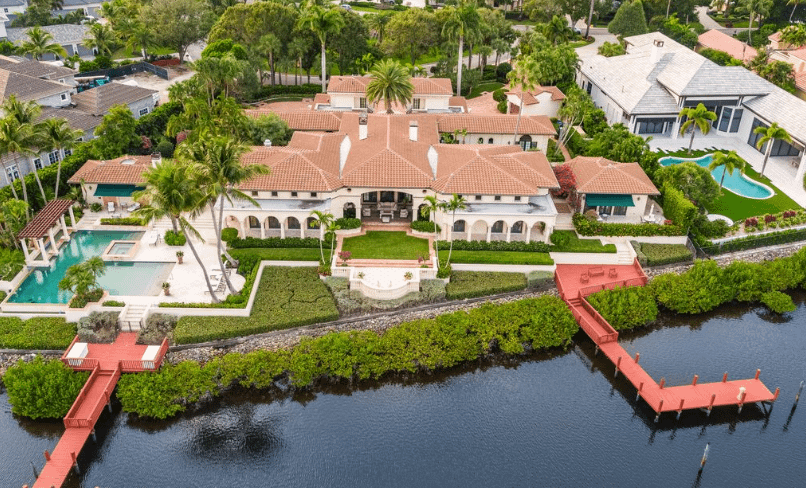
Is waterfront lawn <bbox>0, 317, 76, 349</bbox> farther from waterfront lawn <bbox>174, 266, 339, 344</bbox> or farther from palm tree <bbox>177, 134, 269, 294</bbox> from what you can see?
palm tree <bbox>177, 134, 269, 294</bbox>

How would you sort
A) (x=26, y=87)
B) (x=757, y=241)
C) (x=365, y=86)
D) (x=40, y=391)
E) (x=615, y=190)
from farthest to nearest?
1. (x=365, y=86)
2. (x=26, y=87)
3. (x=615, y=190)
4. (x=757, y=241)
5. (x=40, y=391)

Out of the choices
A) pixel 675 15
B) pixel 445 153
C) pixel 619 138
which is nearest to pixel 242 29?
pixel 445 153

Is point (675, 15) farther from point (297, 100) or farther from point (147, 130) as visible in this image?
point (147, 130)

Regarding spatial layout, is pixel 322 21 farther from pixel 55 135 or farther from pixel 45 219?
pixel 45 219

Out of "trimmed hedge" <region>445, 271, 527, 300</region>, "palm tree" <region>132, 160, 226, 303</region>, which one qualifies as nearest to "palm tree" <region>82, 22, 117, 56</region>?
"palm tree" <region>132, 160, 226, 303</region>

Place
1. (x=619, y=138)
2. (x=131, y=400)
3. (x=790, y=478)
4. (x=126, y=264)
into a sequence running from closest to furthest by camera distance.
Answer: (x=790, y=478), (x=131, y=400), (x=126, y=264), (x=619, y=138)

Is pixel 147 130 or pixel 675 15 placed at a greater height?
pixel 675 15

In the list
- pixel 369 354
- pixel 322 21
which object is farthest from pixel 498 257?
pixel 322 21
